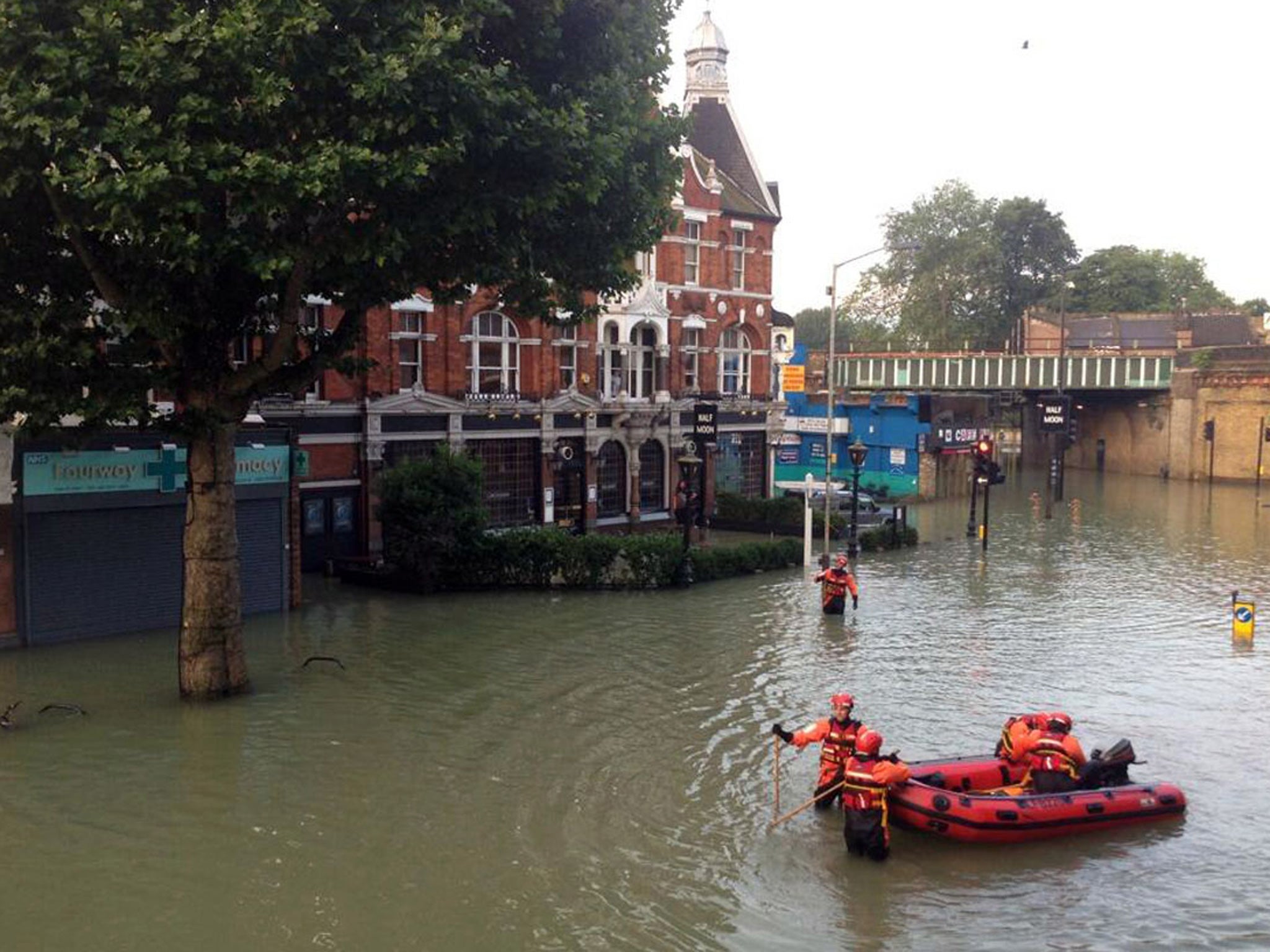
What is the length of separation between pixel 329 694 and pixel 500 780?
501cm

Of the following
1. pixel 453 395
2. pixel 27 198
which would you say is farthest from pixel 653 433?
pixel 27 198

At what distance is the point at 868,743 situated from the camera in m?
13.2

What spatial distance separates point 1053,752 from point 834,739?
2781 millimetres

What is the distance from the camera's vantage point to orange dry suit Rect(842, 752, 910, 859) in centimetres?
1279

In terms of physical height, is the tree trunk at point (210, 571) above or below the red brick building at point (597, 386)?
below

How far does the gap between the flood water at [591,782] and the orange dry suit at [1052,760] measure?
2.33ft

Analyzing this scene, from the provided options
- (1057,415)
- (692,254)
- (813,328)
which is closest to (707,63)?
(692,254)

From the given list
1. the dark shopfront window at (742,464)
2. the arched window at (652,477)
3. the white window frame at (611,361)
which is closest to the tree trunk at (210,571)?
the white window frame at (611,361)

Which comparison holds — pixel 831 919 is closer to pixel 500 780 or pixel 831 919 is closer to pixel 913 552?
pixel 500 780

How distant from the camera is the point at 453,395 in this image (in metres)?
34.3

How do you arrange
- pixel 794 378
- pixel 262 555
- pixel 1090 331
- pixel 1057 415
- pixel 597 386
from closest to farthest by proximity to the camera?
pixel 262 555 → pixel 794 378 → pixel 597 386 → pixel 1057 415 → pixel 1090 331

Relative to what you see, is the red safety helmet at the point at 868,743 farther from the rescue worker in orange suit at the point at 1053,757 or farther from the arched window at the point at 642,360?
the arched window at the point at 642,360

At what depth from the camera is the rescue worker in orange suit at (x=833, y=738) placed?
45.0 ft

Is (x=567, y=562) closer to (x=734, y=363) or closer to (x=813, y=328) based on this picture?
→ (x=734, y=363)
